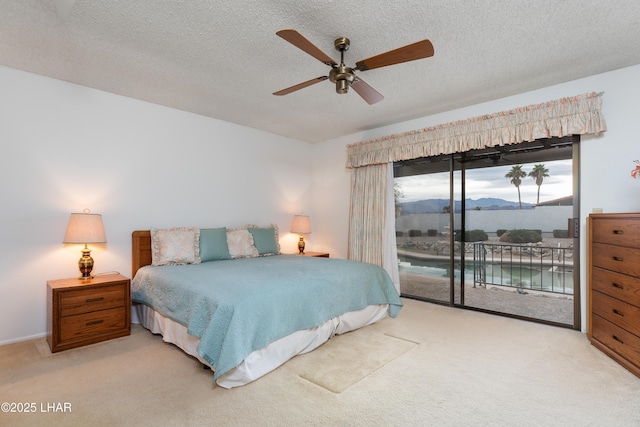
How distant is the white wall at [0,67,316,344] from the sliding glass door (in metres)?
2.54

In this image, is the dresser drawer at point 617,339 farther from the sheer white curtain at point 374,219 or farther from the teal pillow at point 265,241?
the teal pillow at point 265,241

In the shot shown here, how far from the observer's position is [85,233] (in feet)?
9.66

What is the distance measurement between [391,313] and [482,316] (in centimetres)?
111

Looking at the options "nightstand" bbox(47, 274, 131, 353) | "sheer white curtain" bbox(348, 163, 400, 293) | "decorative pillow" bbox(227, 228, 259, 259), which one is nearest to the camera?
"nightstand" bbox(47, 274, 131, 353)

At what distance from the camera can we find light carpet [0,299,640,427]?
1.81 metres

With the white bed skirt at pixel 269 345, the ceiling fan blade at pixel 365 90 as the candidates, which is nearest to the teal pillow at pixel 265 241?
the white bed skirt at pixel 269 345

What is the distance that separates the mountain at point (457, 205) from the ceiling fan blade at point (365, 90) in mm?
2056

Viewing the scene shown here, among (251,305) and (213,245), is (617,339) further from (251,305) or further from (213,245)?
(213,245)

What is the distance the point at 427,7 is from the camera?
211 cm

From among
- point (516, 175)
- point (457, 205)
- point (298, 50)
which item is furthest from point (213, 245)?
point (516, 175)

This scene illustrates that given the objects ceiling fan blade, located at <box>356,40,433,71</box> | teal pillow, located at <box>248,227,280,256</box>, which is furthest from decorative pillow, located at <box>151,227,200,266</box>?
ceiling fan blade, located at <box>356,40,433,71</box>

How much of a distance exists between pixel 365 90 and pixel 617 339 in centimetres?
285

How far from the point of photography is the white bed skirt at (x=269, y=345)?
216 centimetres

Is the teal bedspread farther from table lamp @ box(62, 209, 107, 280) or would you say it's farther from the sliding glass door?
the sliding glass door
